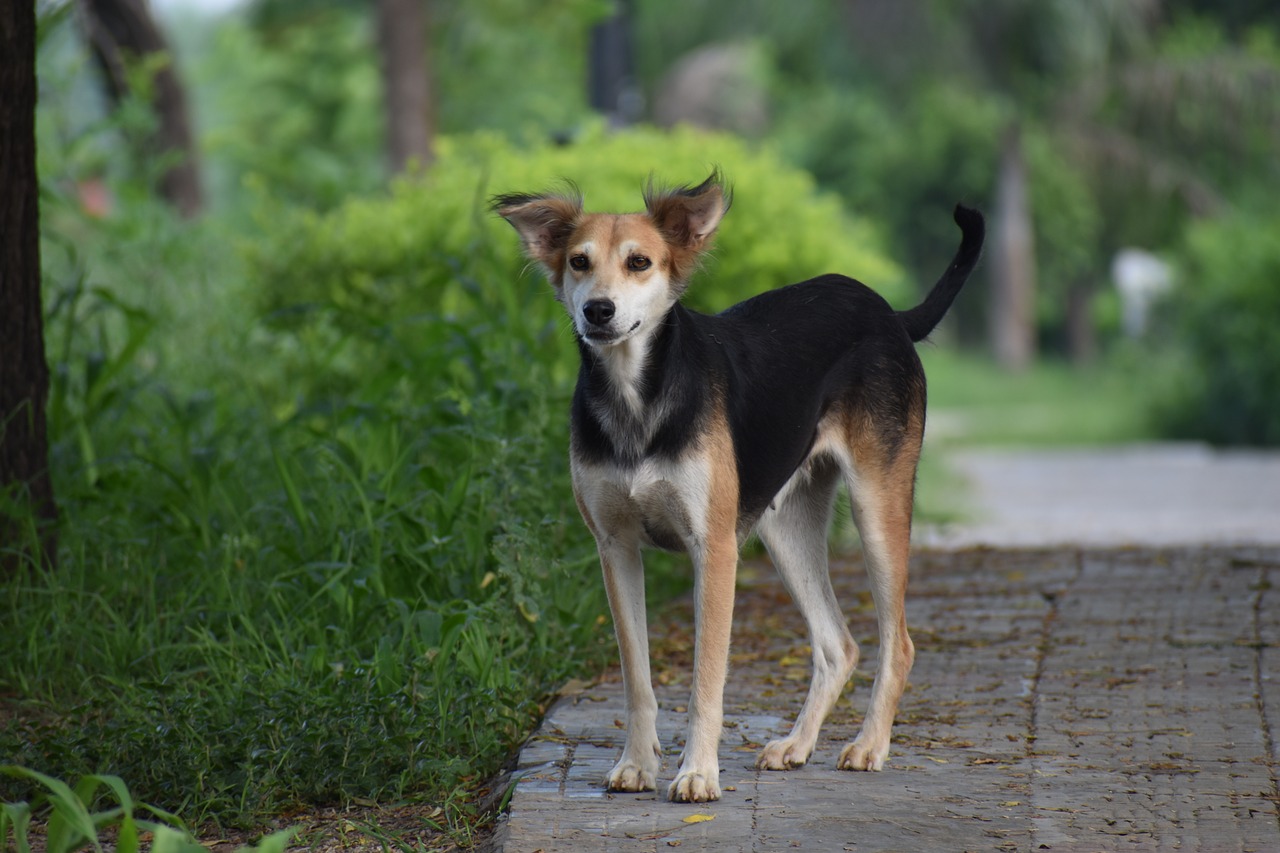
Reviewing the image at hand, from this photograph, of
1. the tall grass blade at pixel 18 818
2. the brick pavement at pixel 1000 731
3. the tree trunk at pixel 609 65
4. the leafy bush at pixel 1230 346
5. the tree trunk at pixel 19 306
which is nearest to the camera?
the tall grass blade at pixel 18 818

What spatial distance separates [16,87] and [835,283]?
300cm

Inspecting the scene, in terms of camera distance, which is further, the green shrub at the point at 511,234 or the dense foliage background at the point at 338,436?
the green shrub at the point at 511,234

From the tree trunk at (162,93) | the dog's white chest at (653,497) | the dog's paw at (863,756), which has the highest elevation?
the tree trunk at (162,93)

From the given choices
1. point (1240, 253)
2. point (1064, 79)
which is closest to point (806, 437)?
point (1240, 253)

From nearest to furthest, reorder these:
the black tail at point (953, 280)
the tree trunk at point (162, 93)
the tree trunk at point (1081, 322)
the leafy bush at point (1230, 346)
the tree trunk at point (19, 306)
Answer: the black tail at point (953, 280) → the tree trunk at point (19, 306) → the tree trunk at point (162, 93) → the leafy bush at point (1230, 346) → the tree trunk at point (1081, 322)

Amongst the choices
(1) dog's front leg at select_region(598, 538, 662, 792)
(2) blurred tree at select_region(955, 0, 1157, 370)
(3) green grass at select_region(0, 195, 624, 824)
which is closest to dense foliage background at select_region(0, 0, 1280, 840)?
(3) green grass at select_region(0, 195, 624, 824)

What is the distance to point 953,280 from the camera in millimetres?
4793

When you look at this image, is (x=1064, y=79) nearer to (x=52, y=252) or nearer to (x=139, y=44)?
(x=139, y=44)

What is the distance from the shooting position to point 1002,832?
3.53 metres

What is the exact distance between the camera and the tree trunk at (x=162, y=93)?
14.0 m

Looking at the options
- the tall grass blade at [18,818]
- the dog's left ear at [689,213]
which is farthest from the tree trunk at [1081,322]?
the tall grass blade at [18,818]

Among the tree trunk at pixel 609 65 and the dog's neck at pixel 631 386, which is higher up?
the tree trunk at pixel 609 65

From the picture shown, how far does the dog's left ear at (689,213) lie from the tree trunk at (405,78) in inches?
572

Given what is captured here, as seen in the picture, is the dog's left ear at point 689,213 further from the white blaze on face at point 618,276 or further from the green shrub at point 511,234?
the green shrub at point 511,234
